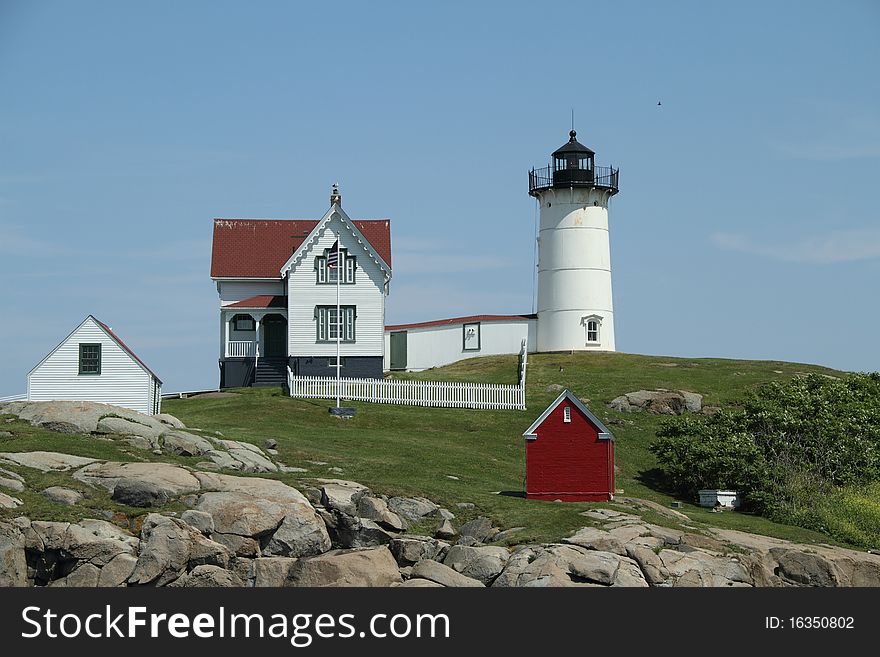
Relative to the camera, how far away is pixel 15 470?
3291 cm

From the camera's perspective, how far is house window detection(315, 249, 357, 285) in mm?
61906

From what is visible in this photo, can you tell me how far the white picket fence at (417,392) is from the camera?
185ft

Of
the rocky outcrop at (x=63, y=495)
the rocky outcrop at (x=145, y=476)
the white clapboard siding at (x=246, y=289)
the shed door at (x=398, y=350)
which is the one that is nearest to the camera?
the rocky outcrop at (x=63, y=495)

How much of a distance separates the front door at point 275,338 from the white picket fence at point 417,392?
6480 millimetres

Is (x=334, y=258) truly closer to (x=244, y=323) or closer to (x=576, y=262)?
(x=244, y=323)

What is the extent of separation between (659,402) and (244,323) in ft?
69.8

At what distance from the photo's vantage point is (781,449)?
4578 centimetres

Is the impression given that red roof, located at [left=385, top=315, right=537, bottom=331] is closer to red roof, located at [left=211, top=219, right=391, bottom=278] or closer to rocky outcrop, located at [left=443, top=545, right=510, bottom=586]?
red roof, located at [left=211, top=219, right=391, bottom=278]

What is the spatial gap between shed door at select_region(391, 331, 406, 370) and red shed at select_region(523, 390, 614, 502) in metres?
29.7

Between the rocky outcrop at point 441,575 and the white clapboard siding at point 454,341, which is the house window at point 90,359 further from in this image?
the white clapboard siding at point 454,341

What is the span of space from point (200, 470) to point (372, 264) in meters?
27.5

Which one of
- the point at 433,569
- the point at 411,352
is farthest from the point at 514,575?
the point at 411,352

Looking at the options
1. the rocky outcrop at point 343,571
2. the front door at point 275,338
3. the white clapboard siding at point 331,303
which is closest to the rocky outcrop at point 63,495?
the rocky outcrop at point 343,571

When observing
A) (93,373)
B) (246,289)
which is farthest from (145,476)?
(246,289)
